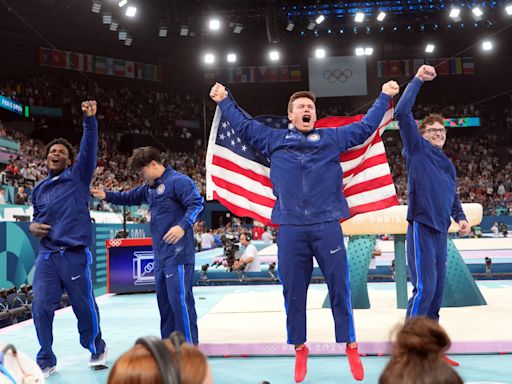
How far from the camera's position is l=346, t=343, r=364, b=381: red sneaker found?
312 centimetres

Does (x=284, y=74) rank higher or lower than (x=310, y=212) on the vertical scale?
higher

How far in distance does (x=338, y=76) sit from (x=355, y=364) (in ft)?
86.8

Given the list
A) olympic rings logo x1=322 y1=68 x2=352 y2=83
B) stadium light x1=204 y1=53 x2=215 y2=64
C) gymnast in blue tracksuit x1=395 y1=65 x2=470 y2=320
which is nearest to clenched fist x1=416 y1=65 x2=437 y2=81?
gymnast in blue tracksuit x1=395 y1=65 x2=470 y2=320

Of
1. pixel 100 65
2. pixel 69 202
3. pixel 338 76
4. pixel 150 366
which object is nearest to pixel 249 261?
pixel 69 202

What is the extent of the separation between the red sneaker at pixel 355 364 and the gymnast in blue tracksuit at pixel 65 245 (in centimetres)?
180

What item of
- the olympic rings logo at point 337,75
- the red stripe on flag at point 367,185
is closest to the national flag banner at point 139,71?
the olympic rings logo at point 337,75

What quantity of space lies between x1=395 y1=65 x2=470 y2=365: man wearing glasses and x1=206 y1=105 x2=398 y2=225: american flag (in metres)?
0.44

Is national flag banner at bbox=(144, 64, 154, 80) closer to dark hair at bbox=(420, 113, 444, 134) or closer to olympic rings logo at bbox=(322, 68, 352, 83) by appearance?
olympic rings logo at bbox=(322, 68, 352, 83)

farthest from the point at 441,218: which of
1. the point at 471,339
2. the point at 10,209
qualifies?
the point at 10,209

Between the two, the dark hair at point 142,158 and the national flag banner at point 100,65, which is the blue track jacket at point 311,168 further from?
the national flag banner at point 100,65

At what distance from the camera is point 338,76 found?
2836cm

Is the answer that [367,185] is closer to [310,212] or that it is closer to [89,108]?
[310,212]

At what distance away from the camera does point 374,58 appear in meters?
30.7

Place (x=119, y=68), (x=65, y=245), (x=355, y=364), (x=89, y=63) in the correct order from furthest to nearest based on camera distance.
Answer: (x=119, y=68) → (x=89, y=63) → (x=65, y=245) → (x=355, y=364)
